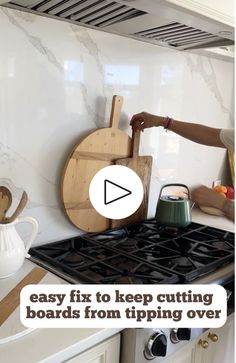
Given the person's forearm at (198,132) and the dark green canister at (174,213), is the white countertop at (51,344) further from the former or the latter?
the person's forearm at (198,132)

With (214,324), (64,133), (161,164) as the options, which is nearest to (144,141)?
(161,164)

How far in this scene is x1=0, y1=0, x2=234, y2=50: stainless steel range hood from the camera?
91 centimetres

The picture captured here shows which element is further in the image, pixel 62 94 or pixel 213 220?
pixel 213 220

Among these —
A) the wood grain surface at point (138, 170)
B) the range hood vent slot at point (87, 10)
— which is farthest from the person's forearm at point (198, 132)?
the range hood vent slot at point (87, 10)

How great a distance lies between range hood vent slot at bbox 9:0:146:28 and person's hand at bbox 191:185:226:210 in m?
0.92

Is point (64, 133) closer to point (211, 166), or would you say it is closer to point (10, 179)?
point (10, 179)

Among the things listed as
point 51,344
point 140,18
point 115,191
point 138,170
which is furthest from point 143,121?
point 51,344

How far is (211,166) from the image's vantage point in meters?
1.88

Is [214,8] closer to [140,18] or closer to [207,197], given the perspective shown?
[140,18]

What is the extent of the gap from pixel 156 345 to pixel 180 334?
0.09m

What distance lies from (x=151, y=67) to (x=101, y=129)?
14.7 inches

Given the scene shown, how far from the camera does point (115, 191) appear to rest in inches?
51.6

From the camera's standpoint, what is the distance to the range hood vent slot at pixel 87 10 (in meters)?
0.97

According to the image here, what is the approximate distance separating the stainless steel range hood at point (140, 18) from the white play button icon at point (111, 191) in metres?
0.53
